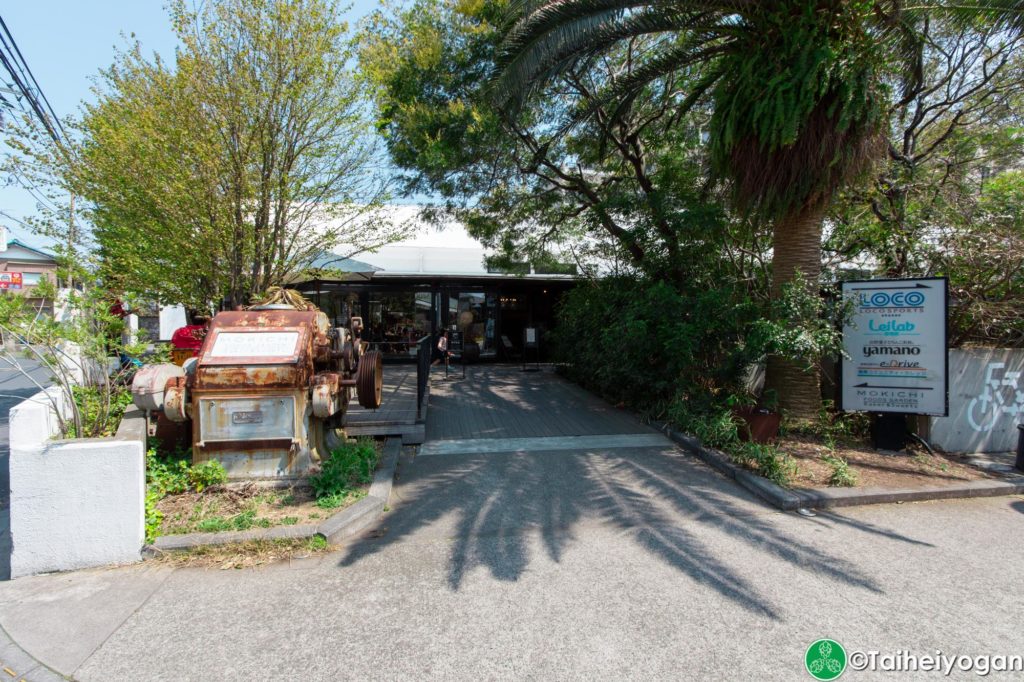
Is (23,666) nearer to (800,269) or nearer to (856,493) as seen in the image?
(856,493)

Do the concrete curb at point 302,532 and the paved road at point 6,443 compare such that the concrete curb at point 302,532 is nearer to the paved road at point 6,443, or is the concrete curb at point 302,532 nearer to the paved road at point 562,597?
the paved road at point 562,597

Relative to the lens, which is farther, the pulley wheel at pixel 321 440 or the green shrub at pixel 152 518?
the pulley wheel at pixel 321 440

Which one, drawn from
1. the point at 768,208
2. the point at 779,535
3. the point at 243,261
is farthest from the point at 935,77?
the point at 243,261

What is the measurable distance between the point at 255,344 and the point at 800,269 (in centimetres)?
666

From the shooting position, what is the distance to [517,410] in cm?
926

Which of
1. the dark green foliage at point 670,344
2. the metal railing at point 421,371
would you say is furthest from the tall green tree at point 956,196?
the metal railing at point 421,371

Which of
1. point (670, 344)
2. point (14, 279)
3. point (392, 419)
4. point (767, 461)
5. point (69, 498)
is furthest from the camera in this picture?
point (14, 279)

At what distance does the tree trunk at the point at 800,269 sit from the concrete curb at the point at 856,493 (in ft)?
6.03

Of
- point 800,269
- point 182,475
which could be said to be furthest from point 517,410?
point 182,475

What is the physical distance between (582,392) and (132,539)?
8304 mm

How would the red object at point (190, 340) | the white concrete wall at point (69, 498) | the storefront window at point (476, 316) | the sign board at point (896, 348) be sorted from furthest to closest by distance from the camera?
1. the storefront window at point (476, 316)
2. the red object at point (190, 340)
3. the sign board at point (896, 348)
4. the white concrete wall at point (69, 498)

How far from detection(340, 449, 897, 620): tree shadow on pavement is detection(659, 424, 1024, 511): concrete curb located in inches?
7.7

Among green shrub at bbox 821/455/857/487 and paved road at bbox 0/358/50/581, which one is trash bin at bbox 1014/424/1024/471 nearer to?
green shrub at bbox 821/455/857/487

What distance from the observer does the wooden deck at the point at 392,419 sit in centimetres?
705
